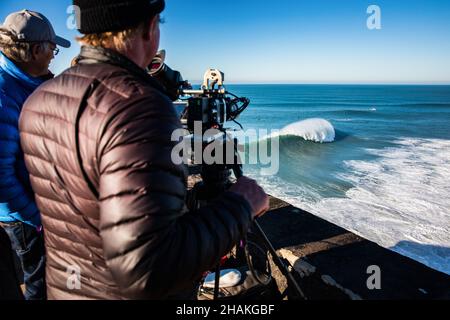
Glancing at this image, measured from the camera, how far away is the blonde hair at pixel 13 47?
1975 mm

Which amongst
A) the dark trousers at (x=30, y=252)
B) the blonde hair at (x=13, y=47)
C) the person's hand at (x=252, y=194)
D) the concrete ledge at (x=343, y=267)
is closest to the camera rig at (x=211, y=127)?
the person's hand at (x=252, y=194)

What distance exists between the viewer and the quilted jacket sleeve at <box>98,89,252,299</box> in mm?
731

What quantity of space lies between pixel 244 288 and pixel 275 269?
0.53 metres

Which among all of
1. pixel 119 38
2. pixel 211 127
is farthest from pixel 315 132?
pixel 119 38

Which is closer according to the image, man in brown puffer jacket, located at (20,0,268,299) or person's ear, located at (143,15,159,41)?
man in brown puffer jacket, located at (20,0,268,299)

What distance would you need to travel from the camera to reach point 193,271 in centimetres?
82

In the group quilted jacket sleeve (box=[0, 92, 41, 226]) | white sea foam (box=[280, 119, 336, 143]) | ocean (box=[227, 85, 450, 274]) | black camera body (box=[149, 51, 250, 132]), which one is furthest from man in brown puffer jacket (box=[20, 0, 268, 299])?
white sea foam (box=[280, 119, 336, 143])

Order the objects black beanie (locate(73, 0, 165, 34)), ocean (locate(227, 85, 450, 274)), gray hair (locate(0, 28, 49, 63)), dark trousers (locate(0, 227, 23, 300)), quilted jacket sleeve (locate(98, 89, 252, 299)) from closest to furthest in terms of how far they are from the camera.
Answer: quilted jacket sleeve (locate(98, 89, 252, 299)) → black beanie (locate(73, 0, 165, 34)) → dark trousers (locate(0, 227, 23, 300)) → gray hair (locate(0, 28, 49, 63)) → ocean (locate(227, 85, 450, 274))

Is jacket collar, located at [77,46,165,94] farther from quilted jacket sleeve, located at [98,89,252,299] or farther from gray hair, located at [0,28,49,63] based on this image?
gray hair, located at [0,28,49,63]

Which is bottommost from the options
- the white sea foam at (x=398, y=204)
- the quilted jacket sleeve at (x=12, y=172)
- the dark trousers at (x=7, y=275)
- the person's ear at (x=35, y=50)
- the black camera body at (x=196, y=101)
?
the white sea foam at (x=398, y=204)

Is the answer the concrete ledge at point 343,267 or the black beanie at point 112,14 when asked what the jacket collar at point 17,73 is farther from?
the concrete ledge at point 343,267

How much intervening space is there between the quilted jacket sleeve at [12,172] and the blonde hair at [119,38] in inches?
44.3
